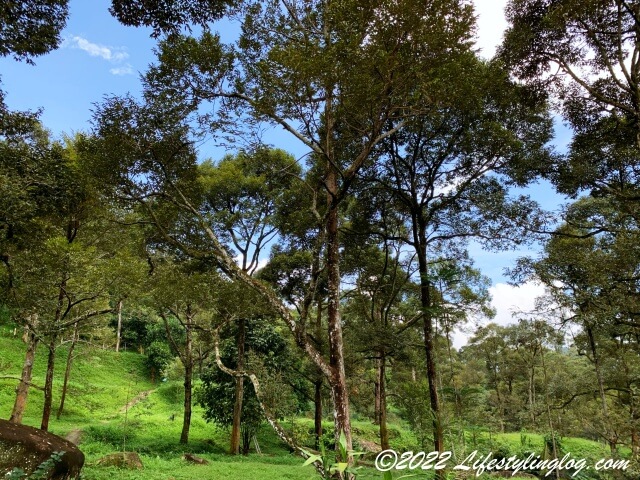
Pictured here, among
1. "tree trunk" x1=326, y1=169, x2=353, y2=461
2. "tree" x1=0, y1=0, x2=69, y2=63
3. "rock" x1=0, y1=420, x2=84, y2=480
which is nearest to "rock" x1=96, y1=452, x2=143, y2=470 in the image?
"rock" x1=0, y1=420, x2=84, y2=480

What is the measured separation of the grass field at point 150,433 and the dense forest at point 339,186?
141cm

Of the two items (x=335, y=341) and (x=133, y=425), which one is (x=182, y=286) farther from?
(x=133, y=425)

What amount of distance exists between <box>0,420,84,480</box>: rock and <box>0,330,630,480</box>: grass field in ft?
3.97

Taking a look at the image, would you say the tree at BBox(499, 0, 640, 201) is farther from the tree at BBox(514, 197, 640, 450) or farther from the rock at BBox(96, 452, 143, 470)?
the rock at BBox(96, 452, 143, 470)

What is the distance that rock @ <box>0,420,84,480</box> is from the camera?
5809 millimetres

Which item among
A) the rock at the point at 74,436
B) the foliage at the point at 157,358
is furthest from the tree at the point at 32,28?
the foliage at the point at 157,358

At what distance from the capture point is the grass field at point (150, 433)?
32.4 feet

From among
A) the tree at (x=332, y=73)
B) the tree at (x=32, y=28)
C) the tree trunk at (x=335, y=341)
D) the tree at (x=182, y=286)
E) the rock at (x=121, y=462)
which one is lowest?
the rock at (x=121, y=462)

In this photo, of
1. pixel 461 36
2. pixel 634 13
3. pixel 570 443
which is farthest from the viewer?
pixel 570 443

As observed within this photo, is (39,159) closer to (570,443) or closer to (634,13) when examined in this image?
(634,13)

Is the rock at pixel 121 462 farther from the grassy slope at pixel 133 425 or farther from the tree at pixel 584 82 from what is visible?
the tree at pixel 584 82

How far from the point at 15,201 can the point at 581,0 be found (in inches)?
425

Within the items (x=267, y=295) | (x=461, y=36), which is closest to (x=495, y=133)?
(x=461, y=36)

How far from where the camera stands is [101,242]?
45.9ft
